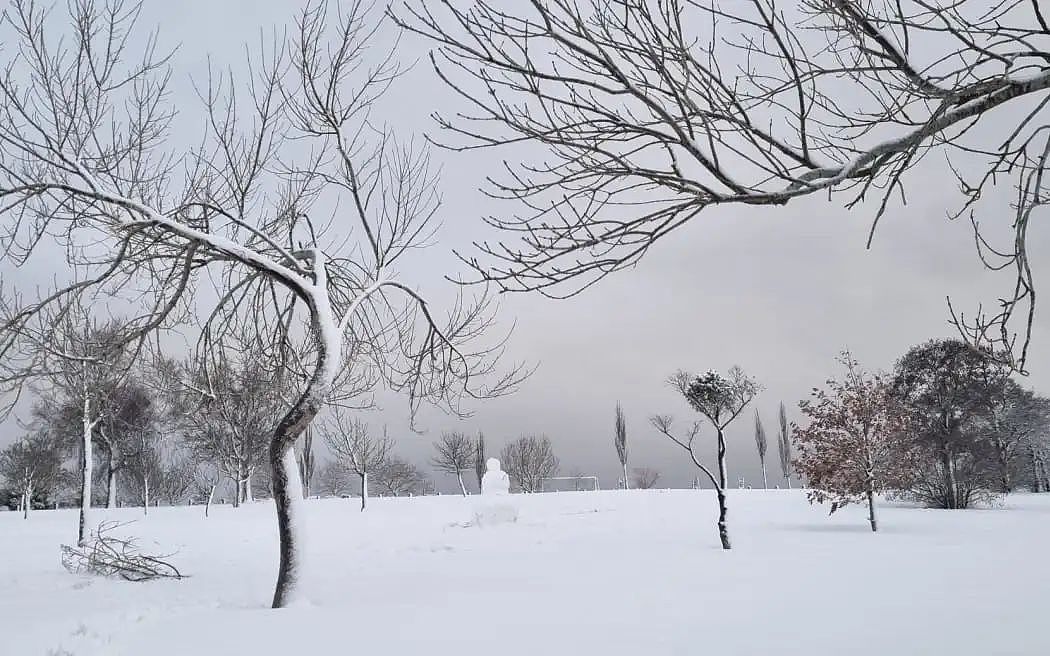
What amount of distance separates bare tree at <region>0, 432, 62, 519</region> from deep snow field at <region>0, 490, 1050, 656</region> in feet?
55.8

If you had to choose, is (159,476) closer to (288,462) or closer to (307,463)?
(307,463)

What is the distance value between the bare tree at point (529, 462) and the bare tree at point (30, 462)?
23.6 meters

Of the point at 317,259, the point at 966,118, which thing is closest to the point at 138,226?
the point at 317,259

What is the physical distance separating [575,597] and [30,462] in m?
31.0

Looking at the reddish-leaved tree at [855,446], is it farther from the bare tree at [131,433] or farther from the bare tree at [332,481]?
the bare tree at [332,481]

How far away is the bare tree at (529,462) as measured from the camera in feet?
140

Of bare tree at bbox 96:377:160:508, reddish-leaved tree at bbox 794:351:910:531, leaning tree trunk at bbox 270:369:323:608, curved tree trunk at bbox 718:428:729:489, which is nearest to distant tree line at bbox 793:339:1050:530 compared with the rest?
reddish-leaved tree at bbox 794:351:910:531

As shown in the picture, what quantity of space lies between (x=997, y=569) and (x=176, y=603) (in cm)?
945

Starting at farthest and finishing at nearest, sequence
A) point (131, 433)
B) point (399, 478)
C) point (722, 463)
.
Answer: point (399, 478), point (131, 433), point (722, 463)

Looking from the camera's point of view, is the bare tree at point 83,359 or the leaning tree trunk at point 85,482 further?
the leaning tree trunk at point 85,482

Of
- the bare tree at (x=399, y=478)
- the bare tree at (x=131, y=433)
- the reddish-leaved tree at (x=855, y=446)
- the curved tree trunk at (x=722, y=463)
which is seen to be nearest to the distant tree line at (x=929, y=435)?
the reddish-leaved tree at (x=855, y=446)

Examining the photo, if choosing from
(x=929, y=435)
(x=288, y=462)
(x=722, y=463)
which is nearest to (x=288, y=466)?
(x=288, y=462)

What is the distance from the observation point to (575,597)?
20.5ft

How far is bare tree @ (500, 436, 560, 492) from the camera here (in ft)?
140
